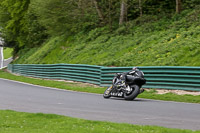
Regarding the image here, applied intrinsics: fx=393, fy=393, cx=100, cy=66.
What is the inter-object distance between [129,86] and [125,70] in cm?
494

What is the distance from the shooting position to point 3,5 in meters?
54.2

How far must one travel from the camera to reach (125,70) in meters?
19.1

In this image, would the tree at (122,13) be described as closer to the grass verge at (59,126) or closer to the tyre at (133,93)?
the tyre at (133,93)

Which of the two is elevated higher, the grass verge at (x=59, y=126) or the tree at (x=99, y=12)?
the grass verge at (x=59, y=126)

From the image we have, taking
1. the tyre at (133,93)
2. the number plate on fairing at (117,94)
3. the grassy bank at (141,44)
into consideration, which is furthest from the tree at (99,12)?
the tyre at (133,93)

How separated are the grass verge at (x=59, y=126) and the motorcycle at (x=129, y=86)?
5226 millimetres

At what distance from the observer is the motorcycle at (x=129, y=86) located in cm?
1393

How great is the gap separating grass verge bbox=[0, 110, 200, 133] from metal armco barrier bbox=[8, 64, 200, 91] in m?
8.22

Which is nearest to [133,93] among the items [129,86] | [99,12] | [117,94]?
[129,86]

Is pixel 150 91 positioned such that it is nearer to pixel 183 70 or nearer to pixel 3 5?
pixel 183 70

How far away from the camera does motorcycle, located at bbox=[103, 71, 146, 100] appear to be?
13.9 meters

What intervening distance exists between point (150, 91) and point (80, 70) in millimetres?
7568

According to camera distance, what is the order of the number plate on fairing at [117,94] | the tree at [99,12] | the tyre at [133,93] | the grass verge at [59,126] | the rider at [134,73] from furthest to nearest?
the tree at [99,12] → the number plate on fairing at [117,94] → the rider at [134,73] → the tyre at [133,93] → the grass verge at [59,126]

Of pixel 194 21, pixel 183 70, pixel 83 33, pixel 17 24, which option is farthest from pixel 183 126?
pixel 17 24
